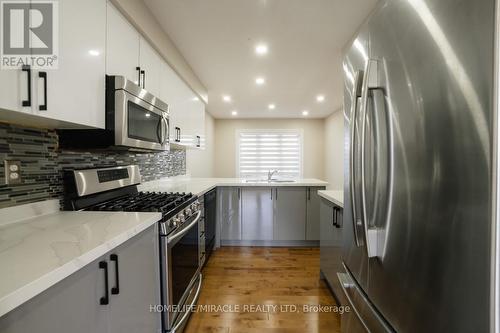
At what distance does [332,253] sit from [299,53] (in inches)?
76.3

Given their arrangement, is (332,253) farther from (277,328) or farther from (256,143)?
(256,143)

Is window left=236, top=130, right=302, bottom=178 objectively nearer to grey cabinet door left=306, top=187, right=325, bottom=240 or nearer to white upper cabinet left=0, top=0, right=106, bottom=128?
grey cabinet door left=306, top=187, right=325, bottom=240

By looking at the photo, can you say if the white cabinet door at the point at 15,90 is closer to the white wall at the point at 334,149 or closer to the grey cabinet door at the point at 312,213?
the grey cabinet door at the point at 312,213

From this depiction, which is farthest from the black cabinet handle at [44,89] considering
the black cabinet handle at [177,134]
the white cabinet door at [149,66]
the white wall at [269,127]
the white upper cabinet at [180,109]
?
the white wall at [269,127]

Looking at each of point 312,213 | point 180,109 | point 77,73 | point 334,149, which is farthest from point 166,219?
point 334,149

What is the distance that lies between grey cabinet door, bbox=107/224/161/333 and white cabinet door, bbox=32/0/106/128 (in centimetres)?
64

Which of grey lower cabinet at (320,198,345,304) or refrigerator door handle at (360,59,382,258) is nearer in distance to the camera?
refrigerator door handle at (360,59,382,258)

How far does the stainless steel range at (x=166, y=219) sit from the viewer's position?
1.31m

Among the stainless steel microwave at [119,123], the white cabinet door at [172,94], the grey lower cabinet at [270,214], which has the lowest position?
the grey lower cabinet at [270,214]

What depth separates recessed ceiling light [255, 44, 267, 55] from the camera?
2.26 metres

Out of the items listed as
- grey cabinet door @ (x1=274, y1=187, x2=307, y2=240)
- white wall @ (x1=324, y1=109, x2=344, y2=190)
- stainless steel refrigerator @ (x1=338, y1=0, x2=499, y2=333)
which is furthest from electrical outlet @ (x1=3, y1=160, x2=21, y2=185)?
white wall @ (x1=324, y1=109, x2=344, y2=190)

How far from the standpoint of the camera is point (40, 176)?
1.25 m

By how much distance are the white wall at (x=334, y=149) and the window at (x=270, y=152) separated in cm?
71

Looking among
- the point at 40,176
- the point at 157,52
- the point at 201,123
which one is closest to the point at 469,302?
the point at 40,176
